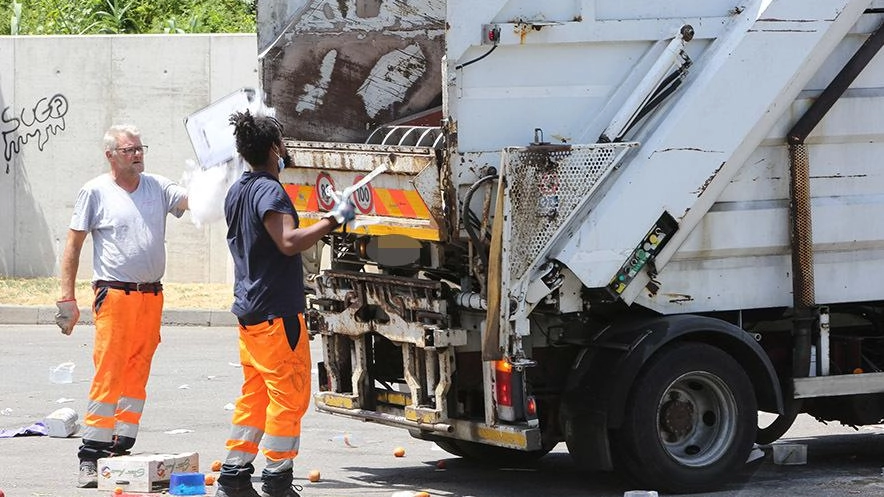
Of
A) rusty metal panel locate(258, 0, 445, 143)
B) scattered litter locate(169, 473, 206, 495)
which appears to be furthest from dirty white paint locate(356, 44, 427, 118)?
scattered litter locate(169, 473, 206, 495)

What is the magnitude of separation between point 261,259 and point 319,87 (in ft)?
4.89

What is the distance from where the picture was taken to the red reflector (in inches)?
259

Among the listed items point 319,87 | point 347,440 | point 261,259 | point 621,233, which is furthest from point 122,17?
point 621,233

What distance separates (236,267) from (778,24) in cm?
248

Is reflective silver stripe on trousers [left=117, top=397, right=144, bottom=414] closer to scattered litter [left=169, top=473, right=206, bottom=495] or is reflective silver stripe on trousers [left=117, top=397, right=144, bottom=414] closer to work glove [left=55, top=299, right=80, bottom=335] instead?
work glove [left=55, top=299, right=80, bottom=335]

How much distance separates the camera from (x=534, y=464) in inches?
317

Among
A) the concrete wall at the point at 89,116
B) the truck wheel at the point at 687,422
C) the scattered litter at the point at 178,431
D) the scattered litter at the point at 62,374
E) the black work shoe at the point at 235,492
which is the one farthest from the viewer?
the concrete wall at the point at 89,116

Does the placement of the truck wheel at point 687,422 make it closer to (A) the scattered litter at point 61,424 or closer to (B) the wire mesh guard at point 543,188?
(B) the wire mesh guard at point 543,188

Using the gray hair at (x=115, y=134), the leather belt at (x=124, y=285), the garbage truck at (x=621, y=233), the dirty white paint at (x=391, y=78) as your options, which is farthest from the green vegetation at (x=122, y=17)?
the garbage truck at (x=621, y=233)

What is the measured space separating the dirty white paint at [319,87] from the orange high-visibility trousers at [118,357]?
115 cm

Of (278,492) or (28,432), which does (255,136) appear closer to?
(278,492)

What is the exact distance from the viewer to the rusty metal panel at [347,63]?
7684 millimetres

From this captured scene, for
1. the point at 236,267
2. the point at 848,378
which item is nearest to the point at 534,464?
the point at 848,378

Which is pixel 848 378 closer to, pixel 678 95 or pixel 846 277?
pixel 846 277
